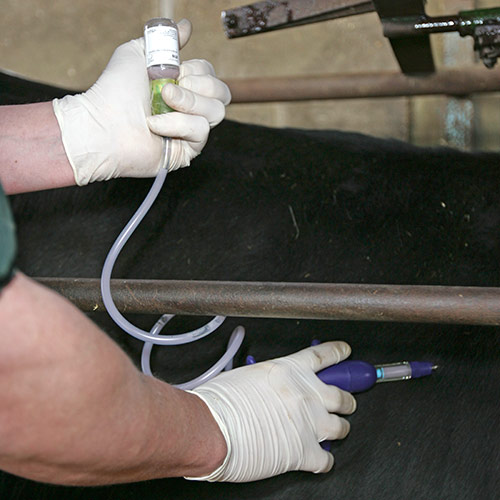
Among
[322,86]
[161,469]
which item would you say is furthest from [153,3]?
[161,469]

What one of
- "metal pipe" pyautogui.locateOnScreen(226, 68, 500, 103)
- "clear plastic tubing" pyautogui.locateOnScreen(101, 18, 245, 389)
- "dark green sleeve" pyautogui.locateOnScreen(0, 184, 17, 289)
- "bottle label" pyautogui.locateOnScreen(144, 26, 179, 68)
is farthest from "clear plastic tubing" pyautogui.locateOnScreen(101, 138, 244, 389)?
"metal pipe" pyautogui.locateOnScreen(226, 68, 500, 103)

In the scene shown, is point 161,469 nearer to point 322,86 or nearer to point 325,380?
point 325,380

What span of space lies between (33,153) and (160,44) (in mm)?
241

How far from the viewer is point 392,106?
2418 mm

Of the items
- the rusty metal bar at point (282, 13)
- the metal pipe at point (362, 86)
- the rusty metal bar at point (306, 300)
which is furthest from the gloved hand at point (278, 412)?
the metal pipe at point (362, 86)

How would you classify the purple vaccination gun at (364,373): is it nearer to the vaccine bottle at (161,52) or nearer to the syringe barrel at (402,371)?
the syringe barrel at (402,371)

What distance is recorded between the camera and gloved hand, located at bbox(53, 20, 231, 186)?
87 centimetres

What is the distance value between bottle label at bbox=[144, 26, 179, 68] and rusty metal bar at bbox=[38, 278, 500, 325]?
267 millimetres

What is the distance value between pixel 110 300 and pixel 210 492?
0.33 m

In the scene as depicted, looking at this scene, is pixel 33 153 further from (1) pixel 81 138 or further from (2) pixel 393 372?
(2) pixel 393 372

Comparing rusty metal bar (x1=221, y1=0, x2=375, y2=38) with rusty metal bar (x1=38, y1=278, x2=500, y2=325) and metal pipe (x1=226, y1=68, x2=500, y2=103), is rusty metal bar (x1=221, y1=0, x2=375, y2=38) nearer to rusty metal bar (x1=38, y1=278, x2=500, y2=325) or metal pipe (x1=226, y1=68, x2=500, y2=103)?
metal pipe (x1=226, y1=68, x2=500, y2=103)

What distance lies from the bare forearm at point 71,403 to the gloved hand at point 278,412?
12cm

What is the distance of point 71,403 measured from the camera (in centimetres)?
53

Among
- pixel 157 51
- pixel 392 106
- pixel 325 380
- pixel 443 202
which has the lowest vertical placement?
pixel 392 106
